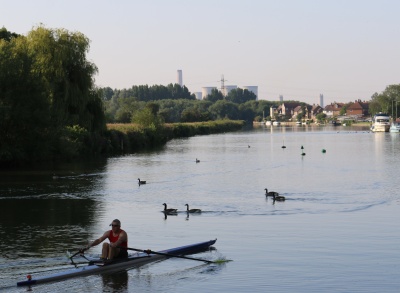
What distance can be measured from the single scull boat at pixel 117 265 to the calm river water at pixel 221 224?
0.21 meters

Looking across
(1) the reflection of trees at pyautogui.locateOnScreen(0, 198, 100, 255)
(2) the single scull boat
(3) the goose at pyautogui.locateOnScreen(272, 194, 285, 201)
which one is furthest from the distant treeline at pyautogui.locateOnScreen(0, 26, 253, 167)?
(2) the single scull boat

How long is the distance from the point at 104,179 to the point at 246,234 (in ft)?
69.2

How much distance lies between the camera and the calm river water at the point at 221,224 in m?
19.4

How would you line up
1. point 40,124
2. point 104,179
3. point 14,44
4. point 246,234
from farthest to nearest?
point 14,44 < point 40,124 < point 104,179 < point 246,234

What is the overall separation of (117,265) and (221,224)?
8622 mm

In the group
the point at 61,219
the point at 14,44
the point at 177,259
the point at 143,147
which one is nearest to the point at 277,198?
the point at 61,219

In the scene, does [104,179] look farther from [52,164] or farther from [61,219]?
[61,219]

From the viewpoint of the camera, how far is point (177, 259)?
71.1 ft

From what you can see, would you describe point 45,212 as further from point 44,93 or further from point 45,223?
point 44,93

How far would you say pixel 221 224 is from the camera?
28172 mm

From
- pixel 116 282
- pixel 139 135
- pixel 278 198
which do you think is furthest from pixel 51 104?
pixel 116 282

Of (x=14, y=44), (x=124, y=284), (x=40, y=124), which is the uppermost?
(x=14, y=44)

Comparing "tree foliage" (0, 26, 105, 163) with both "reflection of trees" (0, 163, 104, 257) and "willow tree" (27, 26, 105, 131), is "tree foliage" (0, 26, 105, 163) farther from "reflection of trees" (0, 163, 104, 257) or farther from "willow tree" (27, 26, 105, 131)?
"reflection of trees" (0, 163, 104, 257)

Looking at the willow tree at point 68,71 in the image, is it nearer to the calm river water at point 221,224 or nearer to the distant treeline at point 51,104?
the distant treeline at point 51,104
